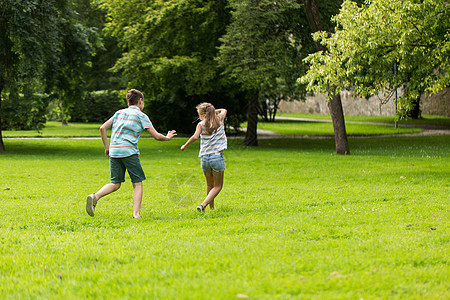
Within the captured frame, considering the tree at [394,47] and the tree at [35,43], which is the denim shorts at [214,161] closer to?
the tree at [394,47]

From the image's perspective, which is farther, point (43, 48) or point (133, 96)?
point (43, 48)

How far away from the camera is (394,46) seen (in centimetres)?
1178

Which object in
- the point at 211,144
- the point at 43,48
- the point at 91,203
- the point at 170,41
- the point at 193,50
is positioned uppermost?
the point at 170,41

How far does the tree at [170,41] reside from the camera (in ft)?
71.7

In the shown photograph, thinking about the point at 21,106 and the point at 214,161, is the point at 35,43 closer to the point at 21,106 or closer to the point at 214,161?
the point at 21,106

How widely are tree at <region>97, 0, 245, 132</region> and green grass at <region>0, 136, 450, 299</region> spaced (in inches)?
397

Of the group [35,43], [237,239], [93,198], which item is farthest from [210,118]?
[35,43]

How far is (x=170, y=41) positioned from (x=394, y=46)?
44.6 feet

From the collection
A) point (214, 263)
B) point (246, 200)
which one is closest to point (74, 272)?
point (214, 263)

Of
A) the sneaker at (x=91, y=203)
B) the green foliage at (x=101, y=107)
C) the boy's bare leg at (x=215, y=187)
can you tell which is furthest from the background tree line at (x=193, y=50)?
the green foliage at (x=101, y=107)

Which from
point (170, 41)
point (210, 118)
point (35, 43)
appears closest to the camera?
point (210, 118)

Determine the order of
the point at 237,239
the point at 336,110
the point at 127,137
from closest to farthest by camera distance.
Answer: the point at 237,239 → the point at 127,137 → the point at 336,110

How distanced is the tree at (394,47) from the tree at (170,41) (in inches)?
394

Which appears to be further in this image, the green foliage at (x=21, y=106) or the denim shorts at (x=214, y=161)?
the green foliage at (x=21, y=106)
